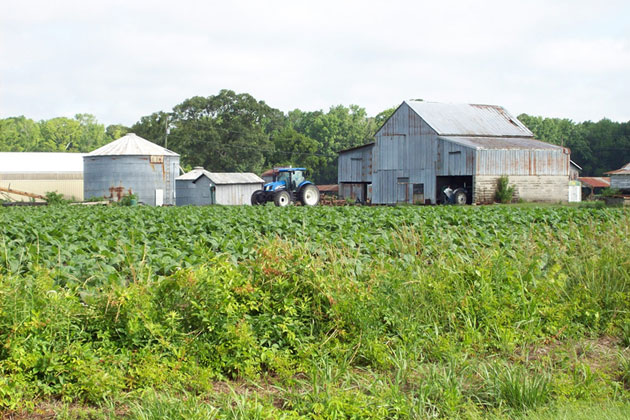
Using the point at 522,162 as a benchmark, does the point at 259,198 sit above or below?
below

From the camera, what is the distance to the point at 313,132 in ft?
327

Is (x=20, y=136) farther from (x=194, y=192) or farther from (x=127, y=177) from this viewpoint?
(x=194, y=192)

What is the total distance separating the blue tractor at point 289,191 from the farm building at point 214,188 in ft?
33.2

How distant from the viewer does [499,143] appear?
143ft

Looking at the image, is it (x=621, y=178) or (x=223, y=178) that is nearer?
(x=223, y=178)

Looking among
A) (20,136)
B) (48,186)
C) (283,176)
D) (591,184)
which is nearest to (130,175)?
(48,186)

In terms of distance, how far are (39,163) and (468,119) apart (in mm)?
40232

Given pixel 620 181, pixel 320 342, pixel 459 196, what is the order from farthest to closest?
1. pixel 620 181
2. pixel 459 196
3. pixel 320 342

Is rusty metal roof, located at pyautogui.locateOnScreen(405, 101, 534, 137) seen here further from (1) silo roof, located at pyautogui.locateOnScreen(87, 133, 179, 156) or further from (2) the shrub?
(1) silo roof, located at pyautogui.locateOnScreen(87, 133, 179, 156)

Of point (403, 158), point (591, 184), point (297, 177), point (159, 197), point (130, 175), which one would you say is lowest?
point (159, 197)

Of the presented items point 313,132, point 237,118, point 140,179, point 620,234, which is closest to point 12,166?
point 140,179

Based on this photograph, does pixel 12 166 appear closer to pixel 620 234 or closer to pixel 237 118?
pixel 237 118

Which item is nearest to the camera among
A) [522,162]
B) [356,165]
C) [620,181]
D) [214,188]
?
[522,162]

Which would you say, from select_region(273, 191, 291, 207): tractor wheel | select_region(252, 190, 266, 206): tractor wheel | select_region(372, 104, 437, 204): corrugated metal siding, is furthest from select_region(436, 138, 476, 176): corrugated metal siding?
select_region(252, 190, 266, 206): tractor wheel
